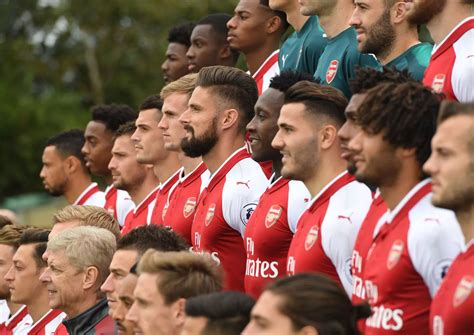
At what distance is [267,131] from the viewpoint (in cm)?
923

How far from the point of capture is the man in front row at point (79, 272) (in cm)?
971

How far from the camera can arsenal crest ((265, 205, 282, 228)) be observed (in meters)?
8.96

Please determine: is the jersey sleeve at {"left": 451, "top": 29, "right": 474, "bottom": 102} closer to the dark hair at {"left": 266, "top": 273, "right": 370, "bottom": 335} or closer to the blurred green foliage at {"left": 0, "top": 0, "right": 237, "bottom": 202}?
the dark hair at {"left": 266, "top": 273, "right": 370, "bottom": 335}

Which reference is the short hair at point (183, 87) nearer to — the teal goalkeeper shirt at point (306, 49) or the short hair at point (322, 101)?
the teal goalkeeper shirt at point (306, 49)

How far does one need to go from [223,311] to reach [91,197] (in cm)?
704

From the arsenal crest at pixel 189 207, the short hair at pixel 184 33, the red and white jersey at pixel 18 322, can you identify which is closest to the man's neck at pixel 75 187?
the short hair at pixel 184 33

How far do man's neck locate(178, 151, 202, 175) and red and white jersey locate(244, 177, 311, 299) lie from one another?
192 cm

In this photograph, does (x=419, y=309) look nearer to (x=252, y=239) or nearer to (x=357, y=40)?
(x=252, y=239)

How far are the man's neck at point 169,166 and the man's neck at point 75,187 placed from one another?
2.51 metres

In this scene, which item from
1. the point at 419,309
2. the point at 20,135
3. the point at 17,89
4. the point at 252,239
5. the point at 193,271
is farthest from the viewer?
the point at 17,89

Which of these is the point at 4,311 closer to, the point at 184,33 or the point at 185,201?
the point at 185,201

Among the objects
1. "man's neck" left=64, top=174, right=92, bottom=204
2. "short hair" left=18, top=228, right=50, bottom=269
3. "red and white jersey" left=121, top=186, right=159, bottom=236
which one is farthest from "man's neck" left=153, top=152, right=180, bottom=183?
"man's neck" left=64, top=174, right=92, bottom=204

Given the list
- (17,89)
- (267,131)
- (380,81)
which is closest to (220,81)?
(267,131)

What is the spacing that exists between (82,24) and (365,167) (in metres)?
25.1
